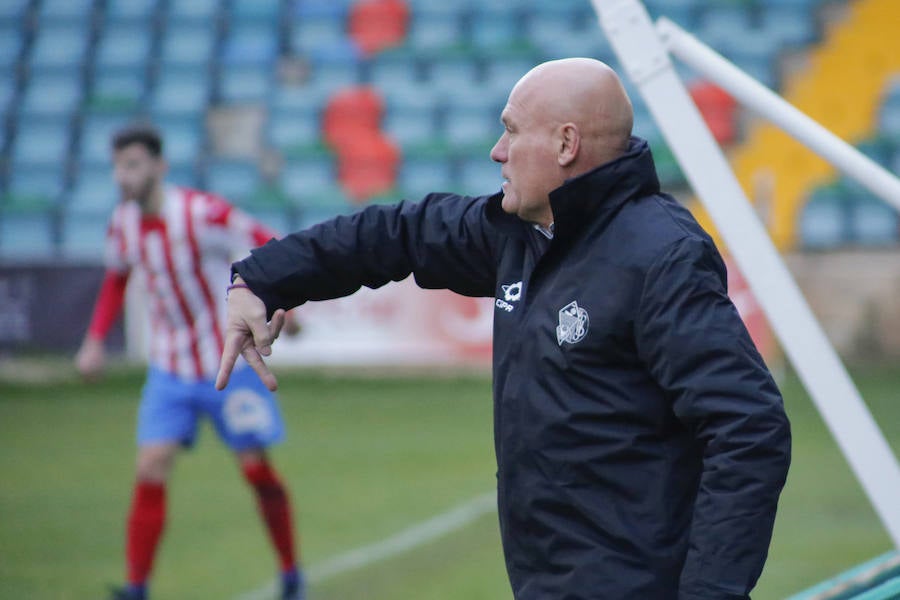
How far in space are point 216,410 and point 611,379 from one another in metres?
3.74

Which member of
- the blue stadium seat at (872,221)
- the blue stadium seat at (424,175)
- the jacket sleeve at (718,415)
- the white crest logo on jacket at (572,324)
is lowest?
the blue stadium seat at (872,221)

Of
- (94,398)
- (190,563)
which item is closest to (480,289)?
(190,563)

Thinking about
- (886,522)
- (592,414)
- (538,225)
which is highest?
(538,225)

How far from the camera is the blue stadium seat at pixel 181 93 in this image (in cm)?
1655

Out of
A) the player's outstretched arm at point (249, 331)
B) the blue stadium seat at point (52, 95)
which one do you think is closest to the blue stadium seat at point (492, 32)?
the blue stadium seat at point (52, 95)

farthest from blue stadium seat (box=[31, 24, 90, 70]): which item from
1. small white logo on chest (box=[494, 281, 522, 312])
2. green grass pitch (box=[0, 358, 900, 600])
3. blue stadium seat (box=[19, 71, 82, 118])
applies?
small white logo on chest (box=[494, 281, 522, 312])

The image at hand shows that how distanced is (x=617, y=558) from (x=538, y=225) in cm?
62

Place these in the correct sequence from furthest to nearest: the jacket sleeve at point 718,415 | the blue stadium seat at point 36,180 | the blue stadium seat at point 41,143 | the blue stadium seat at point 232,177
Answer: the blue stadium seat at point 41,143 < the blue stadium seat at point 36,180 < the blue stadium seat at point 232,177 < the jacket sleeve at point 718,415

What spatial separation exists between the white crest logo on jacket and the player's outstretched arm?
0.54 m

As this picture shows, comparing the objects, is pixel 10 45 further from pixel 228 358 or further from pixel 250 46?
pixel 228 358

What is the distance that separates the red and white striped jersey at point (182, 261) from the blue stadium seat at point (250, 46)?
1136 centimetres

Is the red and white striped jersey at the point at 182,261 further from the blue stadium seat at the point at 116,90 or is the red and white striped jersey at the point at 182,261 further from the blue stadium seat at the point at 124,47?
the blue stadium seat at the point at 124,47

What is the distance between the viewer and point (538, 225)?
2.47m

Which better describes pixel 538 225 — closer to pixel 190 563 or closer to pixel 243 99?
pixel 190 563
